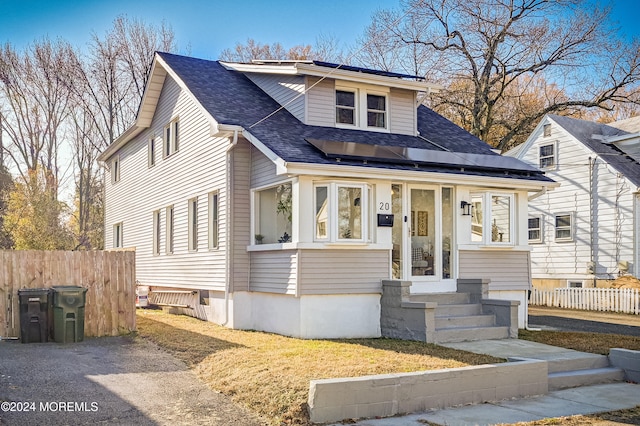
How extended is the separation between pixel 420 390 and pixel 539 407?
5.35 ft

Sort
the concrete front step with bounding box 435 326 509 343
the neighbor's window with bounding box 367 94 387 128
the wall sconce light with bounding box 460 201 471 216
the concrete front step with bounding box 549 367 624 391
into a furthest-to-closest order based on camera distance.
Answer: the neighbor's window with bounding box 367 94 387 128 → the wall sconce light with bounding box 460 201 471 216 → the concrete front step with bounding box 435 326 509 343 → the concrete front step with bounding box 549 367 624 391

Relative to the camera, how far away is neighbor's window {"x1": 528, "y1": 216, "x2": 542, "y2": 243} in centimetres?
2567

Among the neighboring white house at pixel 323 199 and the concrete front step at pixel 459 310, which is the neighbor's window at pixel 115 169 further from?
the concrete front step at pixel 459 310

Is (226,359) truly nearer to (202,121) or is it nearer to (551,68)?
(202,121)

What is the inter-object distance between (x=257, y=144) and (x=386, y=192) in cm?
278

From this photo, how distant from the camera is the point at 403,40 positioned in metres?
30.5

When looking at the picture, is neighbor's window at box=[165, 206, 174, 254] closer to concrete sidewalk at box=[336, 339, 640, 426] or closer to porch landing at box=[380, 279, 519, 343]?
porch landing at box=[380, 279, 519, 343]

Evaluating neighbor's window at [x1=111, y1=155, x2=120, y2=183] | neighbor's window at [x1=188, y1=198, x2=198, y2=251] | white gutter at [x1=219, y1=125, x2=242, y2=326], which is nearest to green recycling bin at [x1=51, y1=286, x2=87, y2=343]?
white gutter at [x1=219, y1=125, x2=242, y2=326]

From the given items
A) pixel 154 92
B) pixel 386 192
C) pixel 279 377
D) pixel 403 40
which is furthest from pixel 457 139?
pixel 403 40

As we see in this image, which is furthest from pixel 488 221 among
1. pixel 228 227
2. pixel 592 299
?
pixel 592 299

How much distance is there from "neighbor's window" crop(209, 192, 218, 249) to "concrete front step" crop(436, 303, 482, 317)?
562 cm

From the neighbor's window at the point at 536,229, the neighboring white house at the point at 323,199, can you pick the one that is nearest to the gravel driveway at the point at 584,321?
the neighboring white house at the point at 323,199

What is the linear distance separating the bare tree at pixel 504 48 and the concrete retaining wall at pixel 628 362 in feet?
67.7

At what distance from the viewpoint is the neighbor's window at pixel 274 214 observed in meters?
13.3
